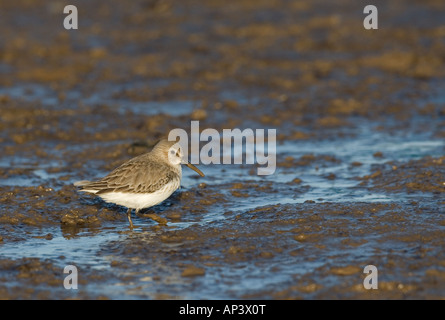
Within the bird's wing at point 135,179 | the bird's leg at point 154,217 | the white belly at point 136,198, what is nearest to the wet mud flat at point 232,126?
the bird's leg at point 154,217

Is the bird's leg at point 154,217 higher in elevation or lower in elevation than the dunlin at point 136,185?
lower

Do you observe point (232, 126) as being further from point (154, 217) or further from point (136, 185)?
point (136, 185)

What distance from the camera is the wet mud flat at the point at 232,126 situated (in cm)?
743

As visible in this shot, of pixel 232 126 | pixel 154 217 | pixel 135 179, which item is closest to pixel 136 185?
pixel 135 179

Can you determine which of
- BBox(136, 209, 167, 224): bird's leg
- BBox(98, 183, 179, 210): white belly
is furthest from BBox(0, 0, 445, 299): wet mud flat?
BBox(98, 183, 179, 210): white belly

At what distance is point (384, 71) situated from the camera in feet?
53.3

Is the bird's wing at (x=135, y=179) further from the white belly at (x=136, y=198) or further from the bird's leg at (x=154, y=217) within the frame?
the bird's leg at (x=154, y=217)

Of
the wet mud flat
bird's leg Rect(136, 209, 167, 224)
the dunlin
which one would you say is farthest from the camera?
bird's leg Rect(136, 209, 167, 224)

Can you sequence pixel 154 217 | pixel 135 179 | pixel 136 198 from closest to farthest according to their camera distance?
pixel 136 198
pixel 135 179
pixel 154 217

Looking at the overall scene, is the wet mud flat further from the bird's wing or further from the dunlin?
the bird's wing

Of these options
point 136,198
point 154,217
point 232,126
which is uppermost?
point 232,126

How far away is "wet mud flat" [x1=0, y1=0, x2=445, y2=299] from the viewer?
7430mm

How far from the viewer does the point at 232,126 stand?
13422 mm
